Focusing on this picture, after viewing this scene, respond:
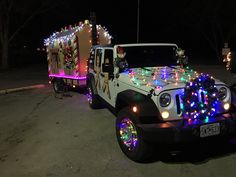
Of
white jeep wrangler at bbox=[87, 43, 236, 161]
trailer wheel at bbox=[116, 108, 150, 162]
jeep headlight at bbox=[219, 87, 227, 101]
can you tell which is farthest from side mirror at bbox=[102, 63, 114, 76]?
jeep headlight at bbox=[219, 87, 227, 101]

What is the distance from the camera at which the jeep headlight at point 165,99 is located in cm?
512

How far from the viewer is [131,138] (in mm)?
5469

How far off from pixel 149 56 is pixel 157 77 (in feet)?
4.13

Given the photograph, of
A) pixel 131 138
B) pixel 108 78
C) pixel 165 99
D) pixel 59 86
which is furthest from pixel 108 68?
pixel 59 86

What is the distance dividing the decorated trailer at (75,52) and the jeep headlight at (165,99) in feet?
22.7

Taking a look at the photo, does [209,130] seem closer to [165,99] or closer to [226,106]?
[226,106]

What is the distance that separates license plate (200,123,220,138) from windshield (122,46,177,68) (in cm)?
229

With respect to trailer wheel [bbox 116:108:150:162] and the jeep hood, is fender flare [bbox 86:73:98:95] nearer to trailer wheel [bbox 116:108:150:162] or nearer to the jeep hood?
the jeep hood

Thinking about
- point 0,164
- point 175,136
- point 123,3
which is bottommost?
point 0,164

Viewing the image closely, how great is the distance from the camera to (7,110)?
10141mm

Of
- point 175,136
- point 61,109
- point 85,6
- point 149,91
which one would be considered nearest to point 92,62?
point 61,109

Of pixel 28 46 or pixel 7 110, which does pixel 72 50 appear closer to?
pixel 7 110

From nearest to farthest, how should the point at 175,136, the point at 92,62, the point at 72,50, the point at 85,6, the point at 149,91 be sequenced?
the point at 175,136 → the point at 149,91 → the point at 92,62 → the point at 72,50 → the point at 85,6

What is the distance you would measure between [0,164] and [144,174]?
256 cm
